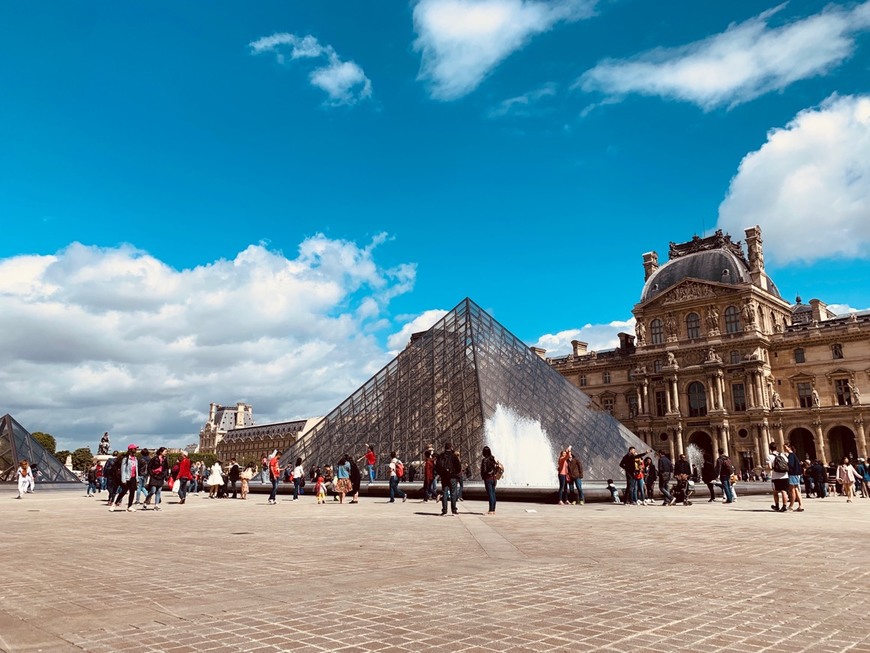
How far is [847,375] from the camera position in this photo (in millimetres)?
51562

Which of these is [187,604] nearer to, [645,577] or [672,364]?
[645,577]

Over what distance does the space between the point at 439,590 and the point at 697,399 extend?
5619 cm

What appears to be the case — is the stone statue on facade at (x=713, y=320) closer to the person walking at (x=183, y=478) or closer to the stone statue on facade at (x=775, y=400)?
the stone statue on facade at (x=775, y=400)

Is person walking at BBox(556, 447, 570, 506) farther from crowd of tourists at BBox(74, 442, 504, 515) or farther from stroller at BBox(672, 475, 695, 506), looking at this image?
stroller at BBox(672, 475, 695, 506)

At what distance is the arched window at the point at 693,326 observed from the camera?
2272 inches

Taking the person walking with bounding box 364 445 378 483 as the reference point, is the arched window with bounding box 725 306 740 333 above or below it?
above

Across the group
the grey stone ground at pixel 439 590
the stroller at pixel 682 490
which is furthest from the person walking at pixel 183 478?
the stroller at pixel 682 490

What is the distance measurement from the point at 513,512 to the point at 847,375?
1899 inches

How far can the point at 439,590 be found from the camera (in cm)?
507

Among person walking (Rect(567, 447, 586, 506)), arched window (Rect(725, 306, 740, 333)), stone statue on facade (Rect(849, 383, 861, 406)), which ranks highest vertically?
arched window (Rect(725, 306, 740, 333))

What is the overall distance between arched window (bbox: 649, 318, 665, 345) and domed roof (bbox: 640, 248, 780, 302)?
2566 millimetres

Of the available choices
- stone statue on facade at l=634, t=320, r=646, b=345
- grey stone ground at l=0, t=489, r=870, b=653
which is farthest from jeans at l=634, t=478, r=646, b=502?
stone statue on facade at l=634, t=320, r=646, b=345

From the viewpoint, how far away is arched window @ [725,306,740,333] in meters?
55.5

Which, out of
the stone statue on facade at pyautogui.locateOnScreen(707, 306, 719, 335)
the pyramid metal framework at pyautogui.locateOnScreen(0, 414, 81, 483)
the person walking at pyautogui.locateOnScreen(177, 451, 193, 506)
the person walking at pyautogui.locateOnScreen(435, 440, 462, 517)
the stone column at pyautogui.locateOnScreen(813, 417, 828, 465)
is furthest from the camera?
the stone statue on facade at pyautogui.locateOnScreen(707, 306, 719, 335)
